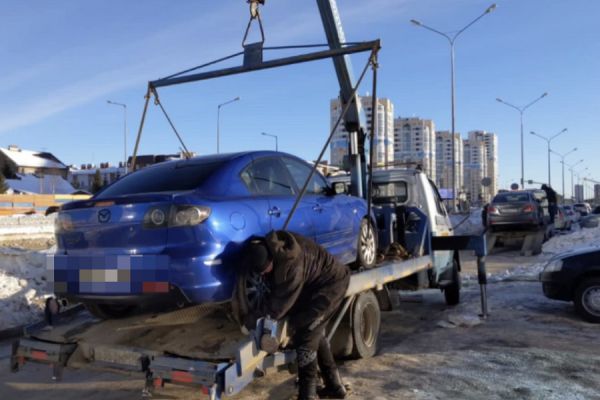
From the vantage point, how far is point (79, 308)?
16.5ft

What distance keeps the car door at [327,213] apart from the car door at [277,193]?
A: 0.13 metres

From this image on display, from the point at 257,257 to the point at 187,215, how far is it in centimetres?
57

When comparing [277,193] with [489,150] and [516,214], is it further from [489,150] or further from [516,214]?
[489,150]

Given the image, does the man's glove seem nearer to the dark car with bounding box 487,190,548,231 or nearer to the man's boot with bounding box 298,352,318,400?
the man's boot with bounding box 298,352,318,400

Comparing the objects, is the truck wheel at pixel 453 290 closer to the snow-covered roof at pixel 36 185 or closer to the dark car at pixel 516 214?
the dark car at pixel 516 214

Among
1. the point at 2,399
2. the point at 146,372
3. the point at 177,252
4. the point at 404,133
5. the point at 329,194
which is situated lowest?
the point at 2,399

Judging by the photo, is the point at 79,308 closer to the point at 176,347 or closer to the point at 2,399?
the point at 2,399

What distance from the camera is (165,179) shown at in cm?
464

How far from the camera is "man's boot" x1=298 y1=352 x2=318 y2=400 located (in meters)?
4.25

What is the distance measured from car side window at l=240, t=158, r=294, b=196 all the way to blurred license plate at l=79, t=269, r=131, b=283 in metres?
1.22

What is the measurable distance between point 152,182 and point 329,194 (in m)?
1.93

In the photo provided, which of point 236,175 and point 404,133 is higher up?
point 404,133

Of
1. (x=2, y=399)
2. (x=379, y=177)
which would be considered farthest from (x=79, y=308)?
(x=379, y=177)

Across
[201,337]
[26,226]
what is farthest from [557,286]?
[26,226]
